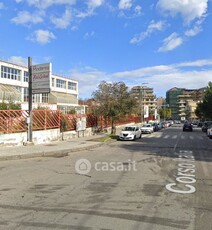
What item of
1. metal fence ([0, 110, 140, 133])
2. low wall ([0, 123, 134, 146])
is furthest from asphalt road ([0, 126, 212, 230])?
metal fence ([0, 110, 140, 133])

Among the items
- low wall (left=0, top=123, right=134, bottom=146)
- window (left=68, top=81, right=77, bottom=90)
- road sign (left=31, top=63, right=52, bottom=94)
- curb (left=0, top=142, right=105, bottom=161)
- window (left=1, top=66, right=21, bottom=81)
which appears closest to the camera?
curb (left=0, top=142, right=105, bottom=161)

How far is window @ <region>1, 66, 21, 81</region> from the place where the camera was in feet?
217

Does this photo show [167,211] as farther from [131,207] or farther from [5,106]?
[5,106]

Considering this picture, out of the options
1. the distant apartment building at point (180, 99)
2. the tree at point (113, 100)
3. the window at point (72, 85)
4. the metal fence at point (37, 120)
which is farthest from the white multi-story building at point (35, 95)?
the distant apartment building at point (180, 99)

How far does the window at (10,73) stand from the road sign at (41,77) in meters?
47.0

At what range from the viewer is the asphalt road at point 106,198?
5.82 m

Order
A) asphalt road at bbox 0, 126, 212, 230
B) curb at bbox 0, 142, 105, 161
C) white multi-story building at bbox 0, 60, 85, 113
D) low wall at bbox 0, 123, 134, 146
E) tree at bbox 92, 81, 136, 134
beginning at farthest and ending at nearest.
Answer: white multi-story building at bbox 0, 60, 85, 113 → tree at bbox 92, 81, 136, 134 → low wall at bbox 0, 123, 134, 146 → curb at bbox 0, 142, 105, 161 → asphalt road at bbox 0, 126, 212, 230

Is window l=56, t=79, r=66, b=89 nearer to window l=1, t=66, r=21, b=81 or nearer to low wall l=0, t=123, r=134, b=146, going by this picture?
window l=1, t=66, r=21, b=81

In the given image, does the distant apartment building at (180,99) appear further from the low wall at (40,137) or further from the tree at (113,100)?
the low wall at (40,137)

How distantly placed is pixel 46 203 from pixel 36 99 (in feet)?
235

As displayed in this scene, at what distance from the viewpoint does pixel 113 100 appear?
34500 millimetres

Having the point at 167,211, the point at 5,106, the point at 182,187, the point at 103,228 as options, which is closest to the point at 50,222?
the point at 103,228

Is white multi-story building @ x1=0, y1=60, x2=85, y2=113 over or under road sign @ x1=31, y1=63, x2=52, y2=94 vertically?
over

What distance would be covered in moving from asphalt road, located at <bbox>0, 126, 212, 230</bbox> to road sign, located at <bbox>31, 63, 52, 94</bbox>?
9477 millimetres
